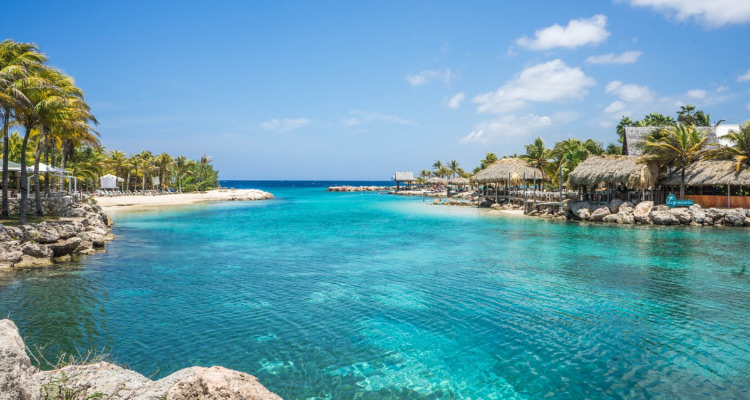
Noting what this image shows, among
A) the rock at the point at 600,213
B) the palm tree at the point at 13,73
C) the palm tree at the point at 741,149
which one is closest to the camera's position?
the palm tree at the point at 13,73

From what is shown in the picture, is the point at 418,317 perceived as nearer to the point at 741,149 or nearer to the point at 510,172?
the point at 741,149

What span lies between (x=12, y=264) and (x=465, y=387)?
53.0 feet

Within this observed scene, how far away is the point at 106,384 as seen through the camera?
4.82 metres

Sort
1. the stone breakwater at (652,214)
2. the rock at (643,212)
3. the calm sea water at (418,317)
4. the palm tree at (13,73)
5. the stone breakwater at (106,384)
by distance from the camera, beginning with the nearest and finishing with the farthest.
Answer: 1. the stone breakwater at (106,384)
2. the calm sea water at (418,317)
3. the palm tree at (13,73)
4. the stone breakwater at (652,214)
5. the rock at (643,212)

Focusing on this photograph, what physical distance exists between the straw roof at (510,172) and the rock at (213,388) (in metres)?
43.2

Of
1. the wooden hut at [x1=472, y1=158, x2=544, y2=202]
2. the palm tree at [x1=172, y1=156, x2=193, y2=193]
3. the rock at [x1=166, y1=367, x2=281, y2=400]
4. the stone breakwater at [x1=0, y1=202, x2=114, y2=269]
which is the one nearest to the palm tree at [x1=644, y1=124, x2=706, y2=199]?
the wooden hut at [x1=472, y1=158, x2=544, y2=202]

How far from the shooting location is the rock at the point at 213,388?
167 inches

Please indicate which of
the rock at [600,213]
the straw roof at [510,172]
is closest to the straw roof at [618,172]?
the rock at [600,213]

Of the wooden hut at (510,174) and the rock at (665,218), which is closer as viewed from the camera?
the rock at (665,218)

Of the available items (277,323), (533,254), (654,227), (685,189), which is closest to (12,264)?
(277,323)

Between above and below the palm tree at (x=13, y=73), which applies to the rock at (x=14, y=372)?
below

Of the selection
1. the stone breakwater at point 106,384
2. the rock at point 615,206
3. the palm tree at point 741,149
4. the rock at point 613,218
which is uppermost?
the palm tree at point 741,149

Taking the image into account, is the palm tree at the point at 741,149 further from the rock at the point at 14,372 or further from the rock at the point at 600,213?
the rock at the point at 14,372

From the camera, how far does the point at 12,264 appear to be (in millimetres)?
15219
